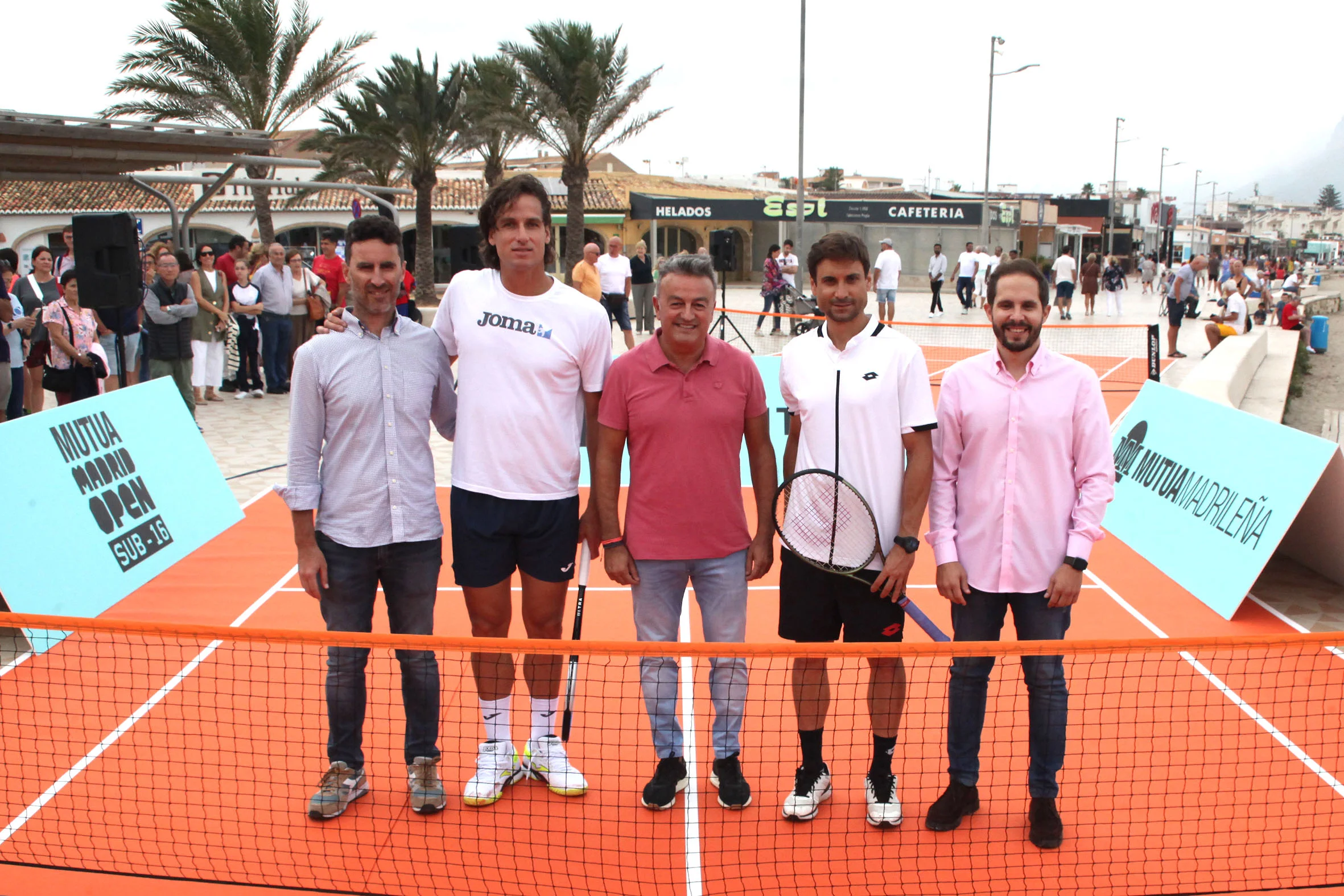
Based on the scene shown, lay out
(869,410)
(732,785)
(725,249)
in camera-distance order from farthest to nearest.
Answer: (725,249), (732,785), (869,410)

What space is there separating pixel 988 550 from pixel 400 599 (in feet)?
7.30

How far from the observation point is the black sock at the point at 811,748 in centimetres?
389

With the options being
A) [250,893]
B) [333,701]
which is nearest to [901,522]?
[333,701]

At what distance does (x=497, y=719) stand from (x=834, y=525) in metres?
1.55

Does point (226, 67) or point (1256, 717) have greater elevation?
point (226, 67)

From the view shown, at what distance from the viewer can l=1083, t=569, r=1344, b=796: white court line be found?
421 cm

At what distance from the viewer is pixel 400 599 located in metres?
3.92

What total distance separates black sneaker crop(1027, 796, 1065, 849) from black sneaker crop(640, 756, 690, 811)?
1.33 metres

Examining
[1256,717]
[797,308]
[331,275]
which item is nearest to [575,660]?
[1256,717]

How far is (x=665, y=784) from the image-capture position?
396cm

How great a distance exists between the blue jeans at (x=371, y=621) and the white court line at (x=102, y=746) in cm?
41

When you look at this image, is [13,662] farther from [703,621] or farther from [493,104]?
[493,104]

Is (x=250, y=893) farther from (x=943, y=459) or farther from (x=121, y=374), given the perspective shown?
(x=121, y=374)

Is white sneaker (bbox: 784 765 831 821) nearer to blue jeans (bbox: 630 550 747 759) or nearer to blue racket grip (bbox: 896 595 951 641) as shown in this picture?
blue jeans (bbox: 630 550 747 759)
